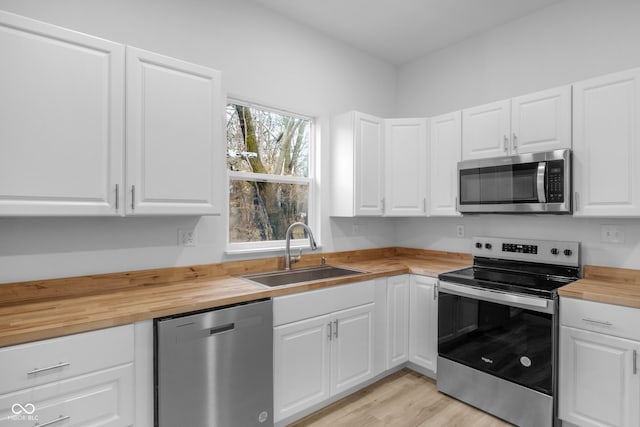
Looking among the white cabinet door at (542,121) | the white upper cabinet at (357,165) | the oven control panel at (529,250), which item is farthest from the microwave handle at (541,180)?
the white upper cabinet at (357,165)

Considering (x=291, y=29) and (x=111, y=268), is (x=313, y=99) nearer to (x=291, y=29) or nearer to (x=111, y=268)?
(x=291, y=29)

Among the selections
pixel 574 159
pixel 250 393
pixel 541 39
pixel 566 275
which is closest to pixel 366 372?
pixel 250 393

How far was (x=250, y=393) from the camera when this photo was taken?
188 centimetres

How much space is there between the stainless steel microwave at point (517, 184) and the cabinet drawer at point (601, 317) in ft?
2.06

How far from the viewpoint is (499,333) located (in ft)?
7.37

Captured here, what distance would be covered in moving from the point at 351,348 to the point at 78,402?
1.62m

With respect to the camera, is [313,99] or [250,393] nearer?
[250,393]

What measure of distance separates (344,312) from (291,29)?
2.29 m

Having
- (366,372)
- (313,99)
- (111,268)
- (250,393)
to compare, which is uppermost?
(313,99)

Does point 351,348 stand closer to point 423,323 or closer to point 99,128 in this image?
point 423,323

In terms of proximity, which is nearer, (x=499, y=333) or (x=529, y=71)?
(x=499, y=333)

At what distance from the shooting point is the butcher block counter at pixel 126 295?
141 centimetres

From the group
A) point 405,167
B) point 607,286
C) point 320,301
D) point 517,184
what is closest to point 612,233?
point 607,286

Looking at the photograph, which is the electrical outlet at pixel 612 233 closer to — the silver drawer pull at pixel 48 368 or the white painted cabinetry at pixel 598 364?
the white painted cabinetry at pixel 598 364
